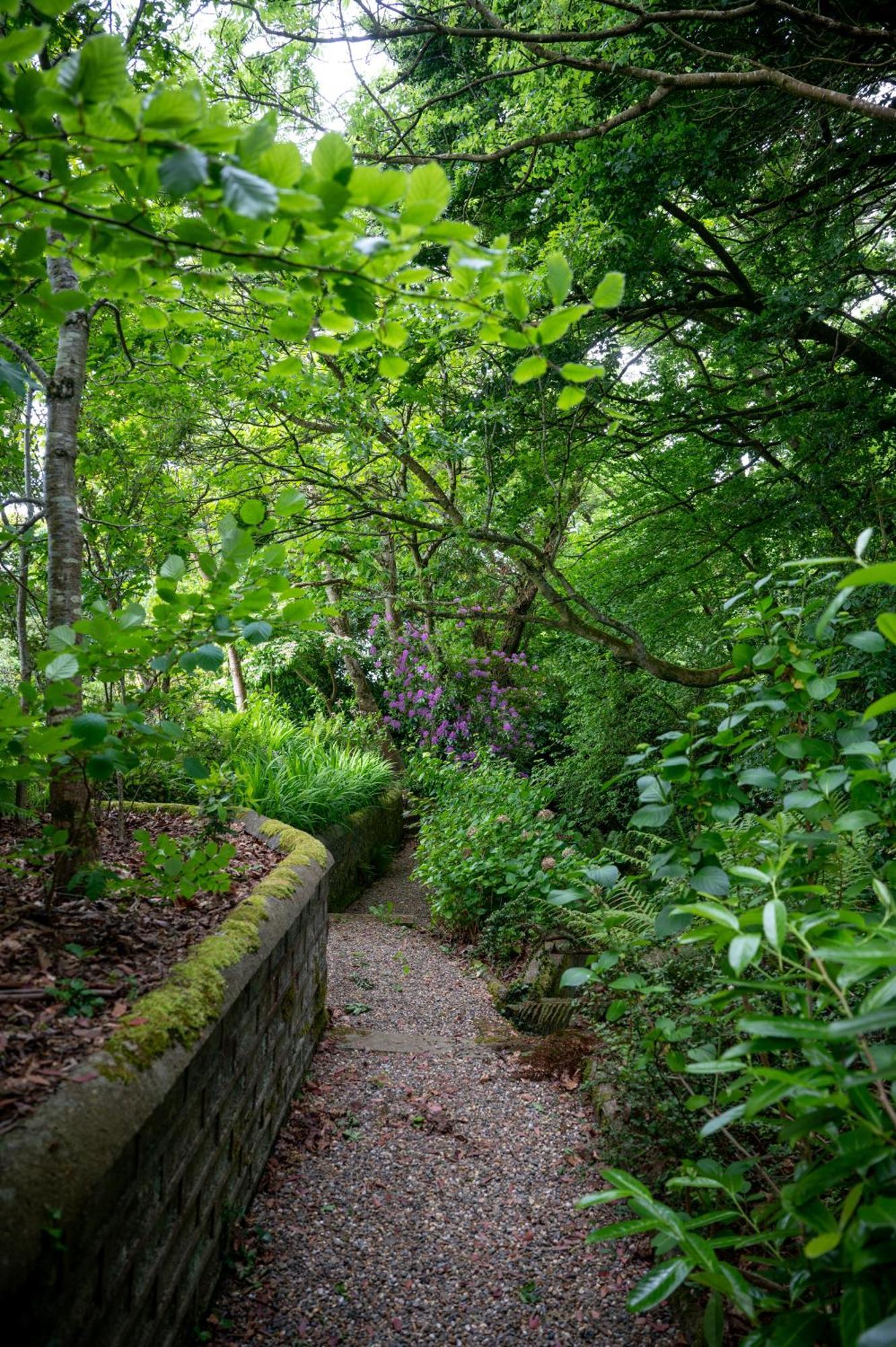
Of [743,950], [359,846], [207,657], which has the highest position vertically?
[207,657]

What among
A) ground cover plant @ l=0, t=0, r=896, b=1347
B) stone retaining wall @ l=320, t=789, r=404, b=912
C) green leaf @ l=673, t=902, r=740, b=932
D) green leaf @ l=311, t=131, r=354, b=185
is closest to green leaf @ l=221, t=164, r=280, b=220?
ground cover plant @ l=0, t=0, r=896, b=1347

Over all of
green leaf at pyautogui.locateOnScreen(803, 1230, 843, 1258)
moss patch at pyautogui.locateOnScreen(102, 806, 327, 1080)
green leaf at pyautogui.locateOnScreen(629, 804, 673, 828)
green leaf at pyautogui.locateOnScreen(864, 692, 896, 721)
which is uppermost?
green leaf at pyautogui.locateOnScreen(864, 692, 896, 721)

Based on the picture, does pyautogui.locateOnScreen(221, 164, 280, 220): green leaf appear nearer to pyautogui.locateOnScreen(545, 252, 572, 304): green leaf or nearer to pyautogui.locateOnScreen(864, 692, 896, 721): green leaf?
pyautogui.locateOnScreen(545, 252, 572, 304): green leaf

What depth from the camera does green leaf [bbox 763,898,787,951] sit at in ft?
3.72

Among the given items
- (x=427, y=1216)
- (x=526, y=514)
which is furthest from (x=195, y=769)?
(x=526, y=514)

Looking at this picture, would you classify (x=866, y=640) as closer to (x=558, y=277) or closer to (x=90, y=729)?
(x=558, y=277)

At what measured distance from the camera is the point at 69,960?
201cm

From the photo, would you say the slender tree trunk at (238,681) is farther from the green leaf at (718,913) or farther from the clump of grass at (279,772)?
the green leaf at (718,913)

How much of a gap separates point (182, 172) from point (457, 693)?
8.20 metres

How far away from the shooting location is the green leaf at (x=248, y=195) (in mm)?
860

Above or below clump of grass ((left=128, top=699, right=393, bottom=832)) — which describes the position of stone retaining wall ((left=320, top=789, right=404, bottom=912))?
below

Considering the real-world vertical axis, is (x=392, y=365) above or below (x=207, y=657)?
above

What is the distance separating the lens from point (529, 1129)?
3.13 meters

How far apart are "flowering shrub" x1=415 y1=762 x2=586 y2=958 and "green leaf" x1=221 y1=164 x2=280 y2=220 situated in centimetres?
408
